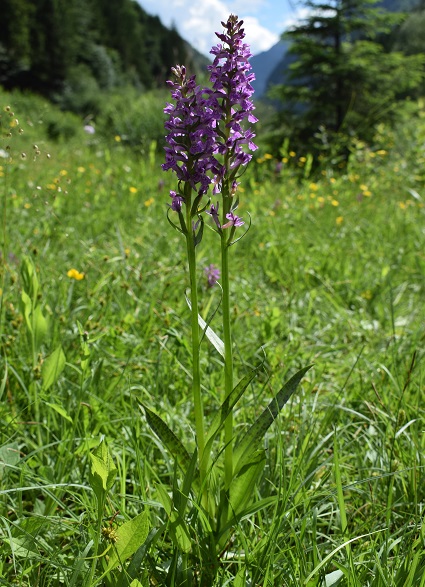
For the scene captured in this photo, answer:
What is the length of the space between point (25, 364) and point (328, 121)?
1112 cm

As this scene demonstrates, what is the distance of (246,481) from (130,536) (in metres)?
0.27

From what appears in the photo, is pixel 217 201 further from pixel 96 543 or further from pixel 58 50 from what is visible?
pixel 58 50

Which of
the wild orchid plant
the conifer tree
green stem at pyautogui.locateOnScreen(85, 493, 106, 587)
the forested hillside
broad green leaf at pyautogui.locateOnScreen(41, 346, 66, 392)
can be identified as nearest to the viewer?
green stem at pyautogui.locateOnScreen(85, 493, 106, 587)

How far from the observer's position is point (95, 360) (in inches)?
69.5

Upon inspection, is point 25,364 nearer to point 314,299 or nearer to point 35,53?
point 314,299

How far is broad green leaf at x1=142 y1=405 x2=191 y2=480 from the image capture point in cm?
106

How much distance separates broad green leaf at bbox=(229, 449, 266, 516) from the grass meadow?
34 mm

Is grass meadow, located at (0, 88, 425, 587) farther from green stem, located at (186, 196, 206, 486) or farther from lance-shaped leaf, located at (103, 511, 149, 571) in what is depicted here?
green stem, located at (186, 196, 206, 486)

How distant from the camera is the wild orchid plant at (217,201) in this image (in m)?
0.99

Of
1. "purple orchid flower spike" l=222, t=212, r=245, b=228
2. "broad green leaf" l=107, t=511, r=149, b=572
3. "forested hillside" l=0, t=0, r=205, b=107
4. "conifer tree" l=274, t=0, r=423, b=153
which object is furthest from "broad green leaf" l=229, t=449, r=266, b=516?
"forested hillside" l=0, t=0, r=205, b=107

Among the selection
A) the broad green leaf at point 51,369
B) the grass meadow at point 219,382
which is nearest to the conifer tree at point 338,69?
the grass meadow at point 219,382

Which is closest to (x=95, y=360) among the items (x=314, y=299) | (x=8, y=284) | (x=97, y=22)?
(x=8, y=284)

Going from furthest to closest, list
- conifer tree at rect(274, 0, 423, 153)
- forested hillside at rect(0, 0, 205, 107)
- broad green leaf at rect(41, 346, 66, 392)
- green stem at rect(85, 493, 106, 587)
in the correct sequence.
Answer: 1. forested hillside at rect(0, 0, 205, 107)
2. conifer tree at rect(274, 0, 423, 153)
3. broad green leaf at rect(41, 346, 66, 392)
4. green stem at rect(85, 493, 106, 587)

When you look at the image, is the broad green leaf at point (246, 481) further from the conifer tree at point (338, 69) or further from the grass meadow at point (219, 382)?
the conifer tree at point (338, 69)
